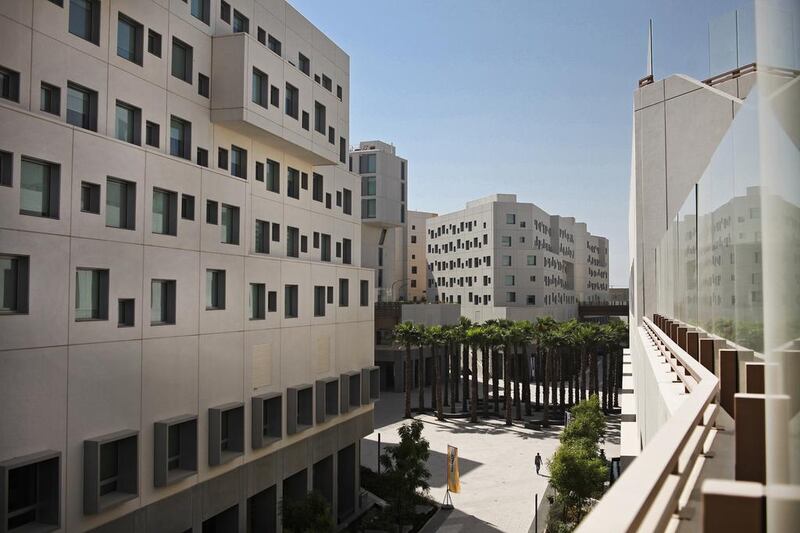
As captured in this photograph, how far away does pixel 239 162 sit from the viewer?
93.6 ft

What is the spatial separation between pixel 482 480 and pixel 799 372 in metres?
39.8

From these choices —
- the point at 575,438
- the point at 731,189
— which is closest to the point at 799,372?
the point at 731,189

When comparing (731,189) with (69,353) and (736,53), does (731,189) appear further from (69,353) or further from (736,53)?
(69,353)

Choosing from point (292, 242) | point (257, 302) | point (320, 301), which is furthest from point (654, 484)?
point (320, 301)

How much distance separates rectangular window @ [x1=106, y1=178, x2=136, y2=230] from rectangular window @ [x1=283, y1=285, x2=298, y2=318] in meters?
10.7

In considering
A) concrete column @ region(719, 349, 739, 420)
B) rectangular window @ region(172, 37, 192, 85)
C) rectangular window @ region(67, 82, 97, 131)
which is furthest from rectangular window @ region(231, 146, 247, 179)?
concrete column @ region(719, 349, 739, 420)

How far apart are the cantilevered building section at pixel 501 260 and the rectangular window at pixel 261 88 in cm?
6601

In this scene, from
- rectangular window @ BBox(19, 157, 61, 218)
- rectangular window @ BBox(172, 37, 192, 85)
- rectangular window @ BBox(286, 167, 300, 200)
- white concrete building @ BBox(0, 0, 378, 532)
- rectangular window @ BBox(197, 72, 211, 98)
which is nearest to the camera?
rectangular window @ BBox(19, 157, 61, 218)

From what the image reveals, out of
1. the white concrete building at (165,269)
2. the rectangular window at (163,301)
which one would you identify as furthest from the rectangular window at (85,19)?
the rectangular window at (163,301)

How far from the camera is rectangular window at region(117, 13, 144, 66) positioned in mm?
21578

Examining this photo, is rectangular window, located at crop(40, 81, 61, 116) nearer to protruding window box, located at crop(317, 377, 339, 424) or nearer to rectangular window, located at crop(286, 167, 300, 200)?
rectangular window, located at crop(286, 167, 300, 200)

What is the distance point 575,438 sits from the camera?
33.8m

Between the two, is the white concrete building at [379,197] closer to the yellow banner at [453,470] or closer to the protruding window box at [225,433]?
the yellow banner at [453,470]

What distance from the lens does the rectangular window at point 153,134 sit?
23.0 meters
